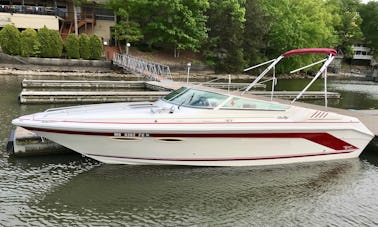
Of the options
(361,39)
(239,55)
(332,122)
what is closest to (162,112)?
(332,122)

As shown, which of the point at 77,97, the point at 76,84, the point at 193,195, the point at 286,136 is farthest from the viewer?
the point at 76,84

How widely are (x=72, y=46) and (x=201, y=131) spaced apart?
26586 mm

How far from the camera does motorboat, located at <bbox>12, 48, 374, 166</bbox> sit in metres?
7.52

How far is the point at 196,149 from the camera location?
801 cm

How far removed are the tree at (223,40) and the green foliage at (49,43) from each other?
16.2 metres

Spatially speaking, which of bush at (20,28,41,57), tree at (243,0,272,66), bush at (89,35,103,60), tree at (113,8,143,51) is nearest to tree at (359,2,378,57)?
tree at (243,0,272,66)

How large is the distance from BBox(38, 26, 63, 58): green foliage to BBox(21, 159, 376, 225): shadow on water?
83.5 ft

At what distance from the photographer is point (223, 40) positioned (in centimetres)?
3928

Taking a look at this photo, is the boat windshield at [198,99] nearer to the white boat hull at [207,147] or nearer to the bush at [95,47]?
the white boat hull at [207,147]

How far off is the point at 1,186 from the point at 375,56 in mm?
80322

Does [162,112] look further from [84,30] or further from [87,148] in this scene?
[84,30]

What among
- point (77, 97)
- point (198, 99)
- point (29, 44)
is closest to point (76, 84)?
point (77, 97)

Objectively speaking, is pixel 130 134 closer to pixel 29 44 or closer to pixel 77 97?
pixel 77 97

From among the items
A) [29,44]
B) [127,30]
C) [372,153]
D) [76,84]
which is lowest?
[372,153]
